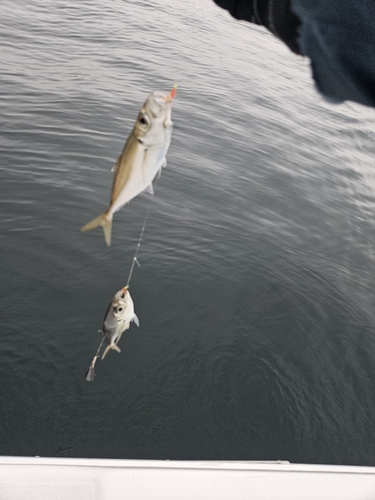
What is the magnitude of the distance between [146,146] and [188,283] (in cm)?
515

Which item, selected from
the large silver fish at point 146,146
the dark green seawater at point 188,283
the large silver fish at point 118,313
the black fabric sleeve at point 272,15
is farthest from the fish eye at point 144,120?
the dark green seawater at point 188,283

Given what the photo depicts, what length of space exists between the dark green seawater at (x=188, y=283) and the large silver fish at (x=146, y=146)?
12.5 feet

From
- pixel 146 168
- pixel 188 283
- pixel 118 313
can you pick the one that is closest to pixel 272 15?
pixel 146 168

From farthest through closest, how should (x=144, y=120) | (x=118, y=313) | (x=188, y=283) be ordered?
(x=188, y=283), (x=118, y=313), (x=144, y=120)

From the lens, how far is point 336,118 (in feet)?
51.4

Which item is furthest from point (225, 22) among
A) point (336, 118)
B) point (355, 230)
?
point (355, 230)

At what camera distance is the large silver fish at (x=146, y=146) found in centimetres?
204

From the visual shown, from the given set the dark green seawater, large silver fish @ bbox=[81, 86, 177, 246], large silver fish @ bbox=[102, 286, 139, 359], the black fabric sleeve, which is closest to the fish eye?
large silver fish @ bbox=[81, 86, 177, 246]

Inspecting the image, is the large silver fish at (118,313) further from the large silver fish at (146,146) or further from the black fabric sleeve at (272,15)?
the black fabric sleeve at (272,15)

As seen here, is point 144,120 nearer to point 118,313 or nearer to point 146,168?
point 146,168

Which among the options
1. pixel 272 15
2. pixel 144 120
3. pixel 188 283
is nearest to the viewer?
pixel 272 15

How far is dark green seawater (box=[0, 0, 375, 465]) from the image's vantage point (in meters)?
5.43

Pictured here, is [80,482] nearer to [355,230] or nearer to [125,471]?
[125,471]

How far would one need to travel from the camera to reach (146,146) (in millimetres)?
2061
